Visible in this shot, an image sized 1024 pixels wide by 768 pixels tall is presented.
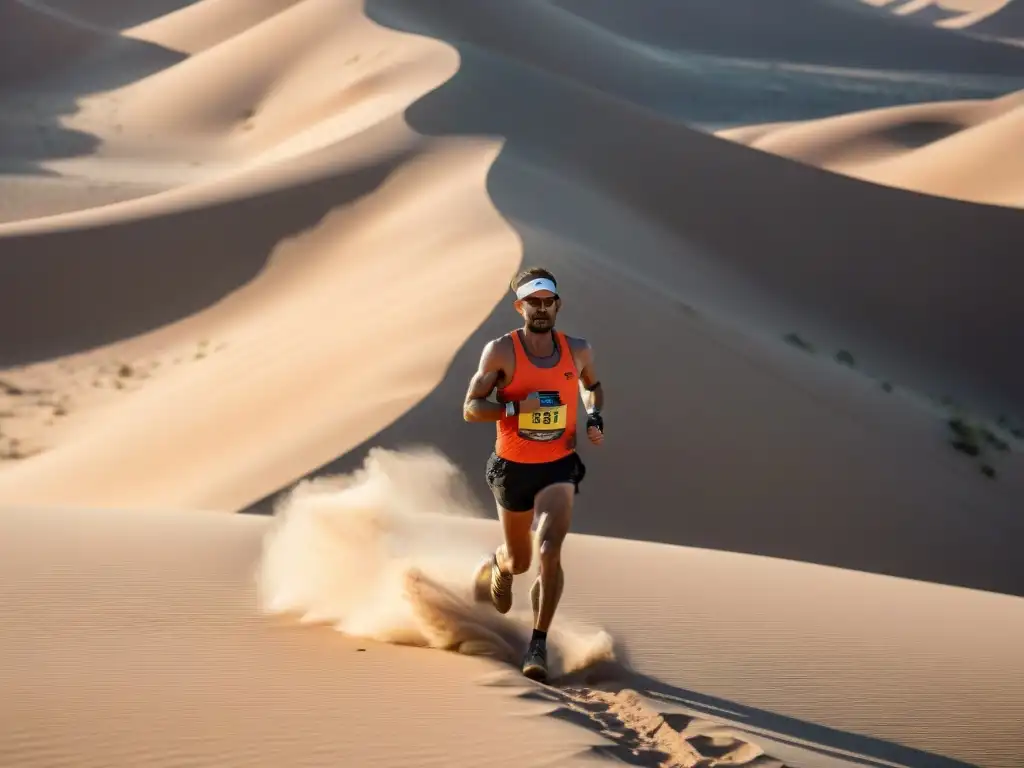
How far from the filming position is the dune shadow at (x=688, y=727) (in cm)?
461

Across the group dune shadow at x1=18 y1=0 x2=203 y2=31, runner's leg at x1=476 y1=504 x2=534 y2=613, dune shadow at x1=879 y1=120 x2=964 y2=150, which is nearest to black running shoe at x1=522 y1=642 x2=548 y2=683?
runner's leg at x1=476 y1=504 x2=534 y2=613

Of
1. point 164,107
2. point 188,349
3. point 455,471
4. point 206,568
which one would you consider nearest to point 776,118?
point 164,107

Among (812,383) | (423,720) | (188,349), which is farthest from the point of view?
(188,349)

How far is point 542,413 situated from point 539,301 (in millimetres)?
456

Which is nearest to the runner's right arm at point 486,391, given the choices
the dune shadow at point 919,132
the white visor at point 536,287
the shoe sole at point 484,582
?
the white visor at point 536,287

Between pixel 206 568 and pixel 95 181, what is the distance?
106 feet

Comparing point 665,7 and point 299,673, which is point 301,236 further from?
point 665,7

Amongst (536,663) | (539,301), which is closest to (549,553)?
(536,663)

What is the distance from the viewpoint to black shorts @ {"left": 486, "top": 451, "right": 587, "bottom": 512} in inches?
213

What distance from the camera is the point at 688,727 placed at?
482 cm

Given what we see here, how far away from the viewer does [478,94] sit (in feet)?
101

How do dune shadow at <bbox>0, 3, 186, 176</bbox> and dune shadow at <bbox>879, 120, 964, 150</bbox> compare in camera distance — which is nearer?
dune shadow at <bbox>0, 3, 186, 176</bbox>

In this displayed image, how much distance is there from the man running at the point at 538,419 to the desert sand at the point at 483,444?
1.46 feet

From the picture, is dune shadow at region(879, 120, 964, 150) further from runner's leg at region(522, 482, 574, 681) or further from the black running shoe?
the black running shoe
